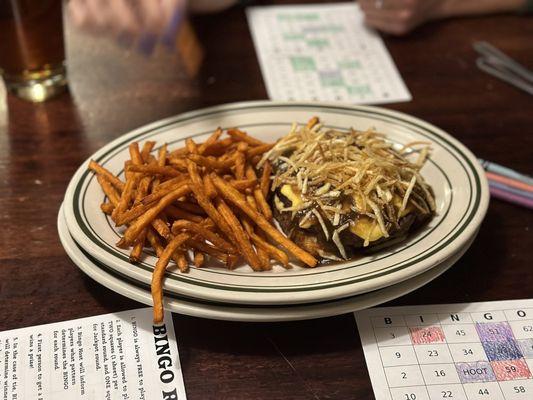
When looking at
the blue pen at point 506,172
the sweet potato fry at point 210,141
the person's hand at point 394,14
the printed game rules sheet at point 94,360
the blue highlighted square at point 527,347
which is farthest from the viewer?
the person's hand at point 394,14

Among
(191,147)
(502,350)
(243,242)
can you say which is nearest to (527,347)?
(502,350)

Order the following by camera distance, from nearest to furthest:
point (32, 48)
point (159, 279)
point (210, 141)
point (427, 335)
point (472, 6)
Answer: point (159, 279) < point (427, 335) < point (210, 141) < point (32, 48) < point (472, 6)

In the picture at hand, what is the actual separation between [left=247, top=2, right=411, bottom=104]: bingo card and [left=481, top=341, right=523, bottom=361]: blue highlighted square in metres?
0.97

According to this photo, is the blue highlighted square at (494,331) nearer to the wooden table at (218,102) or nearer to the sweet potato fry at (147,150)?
the wooden table at (218,102)

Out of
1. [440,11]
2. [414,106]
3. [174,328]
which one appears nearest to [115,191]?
[174,328]

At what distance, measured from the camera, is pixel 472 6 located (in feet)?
8.11

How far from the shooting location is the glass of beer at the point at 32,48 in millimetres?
1760

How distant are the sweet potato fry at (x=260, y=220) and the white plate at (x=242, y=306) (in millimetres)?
121

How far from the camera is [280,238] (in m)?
1.24

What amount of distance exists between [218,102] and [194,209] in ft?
2.38

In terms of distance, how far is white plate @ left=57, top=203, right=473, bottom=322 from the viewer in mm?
1098

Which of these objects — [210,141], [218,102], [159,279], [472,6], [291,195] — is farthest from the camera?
[472,6]

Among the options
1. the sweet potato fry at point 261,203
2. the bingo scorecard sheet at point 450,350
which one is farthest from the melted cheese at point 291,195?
the bingo scorecard sheet at point 450,350

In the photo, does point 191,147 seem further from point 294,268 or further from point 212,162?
point 294,268
